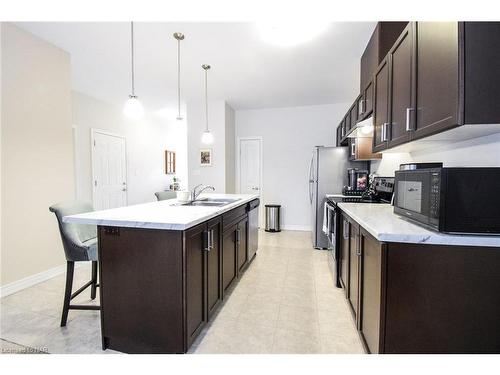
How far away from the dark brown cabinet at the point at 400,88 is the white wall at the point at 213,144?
3.47 m

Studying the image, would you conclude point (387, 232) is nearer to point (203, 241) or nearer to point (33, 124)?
point (203, 241)

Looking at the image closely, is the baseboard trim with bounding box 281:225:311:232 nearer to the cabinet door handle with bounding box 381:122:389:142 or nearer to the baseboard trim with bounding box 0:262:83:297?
the cabinet door handle with bounding box 381:122:389:142

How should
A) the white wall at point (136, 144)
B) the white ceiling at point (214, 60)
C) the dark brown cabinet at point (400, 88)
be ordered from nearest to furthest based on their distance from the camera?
1. the dark brown cabinet at point (400, 88)
2. the white ceiling at point (214, 60)
3. the white wall at point (136, 144)

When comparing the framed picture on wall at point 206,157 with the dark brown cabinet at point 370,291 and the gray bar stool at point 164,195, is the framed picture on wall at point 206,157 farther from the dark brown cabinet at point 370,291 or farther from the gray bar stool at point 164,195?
the dark brown cabinet at point 370,291

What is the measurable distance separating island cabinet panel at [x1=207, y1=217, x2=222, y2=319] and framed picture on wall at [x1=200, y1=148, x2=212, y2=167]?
3158 millimetres

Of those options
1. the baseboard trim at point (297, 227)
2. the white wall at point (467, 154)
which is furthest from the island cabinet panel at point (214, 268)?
the baseboard trim at point (297, 227)

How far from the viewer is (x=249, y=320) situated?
200cm

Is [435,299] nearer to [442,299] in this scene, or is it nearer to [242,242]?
[442,299]

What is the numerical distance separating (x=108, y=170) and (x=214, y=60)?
10.9 feet

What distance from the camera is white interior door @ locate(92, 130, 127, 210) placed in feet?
15.4

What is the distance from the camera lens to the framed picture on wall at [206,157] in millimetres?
5031

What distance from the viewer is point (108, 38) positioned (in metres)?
2.72

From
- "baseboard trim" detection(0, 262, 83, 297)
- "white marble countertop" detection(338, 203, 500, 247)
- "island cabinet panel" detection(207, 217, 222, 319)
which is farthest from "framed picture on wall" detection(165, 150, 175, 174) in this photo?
"white marble countertop" detection(338, 203, 500, 247)
